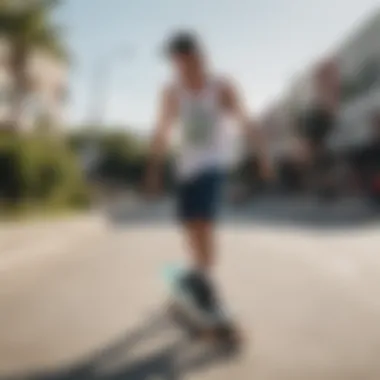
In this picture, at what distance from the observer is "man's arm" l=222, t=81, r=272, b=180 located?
1.57 metres

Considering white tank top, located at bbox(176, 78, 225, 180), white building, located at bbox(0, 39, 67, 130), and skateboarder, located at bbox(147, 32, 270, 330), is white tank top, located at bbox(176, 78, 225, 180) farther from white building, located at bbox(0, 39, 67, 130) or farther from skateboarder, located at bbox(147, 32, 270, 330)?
white building, located at bbox(0, 39, 67, 130)

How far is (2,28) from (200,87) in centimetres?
153

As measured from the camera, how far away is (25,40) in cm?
248

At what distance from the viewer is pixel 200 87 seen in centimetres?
166

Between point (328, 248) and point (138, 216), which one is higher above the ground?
point (138, 216)

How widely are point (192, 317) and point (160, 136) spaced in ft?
1.91

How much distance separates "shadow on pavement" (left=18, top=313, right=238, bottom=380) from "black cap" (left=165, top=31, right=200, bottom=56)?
2.21 feet

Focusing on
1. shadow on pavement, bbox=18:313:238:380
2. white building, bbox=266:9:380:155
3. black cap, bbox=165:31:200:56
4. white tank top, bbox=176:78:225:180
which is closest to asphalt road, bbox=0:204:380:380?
shadow on pavement, bbox=18:313:238:380

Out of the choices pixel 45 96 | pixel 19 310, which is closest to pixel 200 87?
pixel 45 96

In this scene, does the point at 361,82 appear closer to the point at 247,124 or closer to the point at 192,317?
the point at 247,124

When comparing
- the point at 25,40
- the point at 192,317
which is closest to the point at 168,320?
the point at 192,317

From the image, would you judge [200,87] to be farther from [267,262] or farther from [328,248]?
[328,248]

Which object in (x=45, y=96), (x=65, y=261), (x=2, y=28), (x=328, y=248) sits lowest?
(x=328, y=248)

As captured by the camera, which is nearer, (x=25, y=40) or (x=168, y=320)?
(x=168, y=320)
